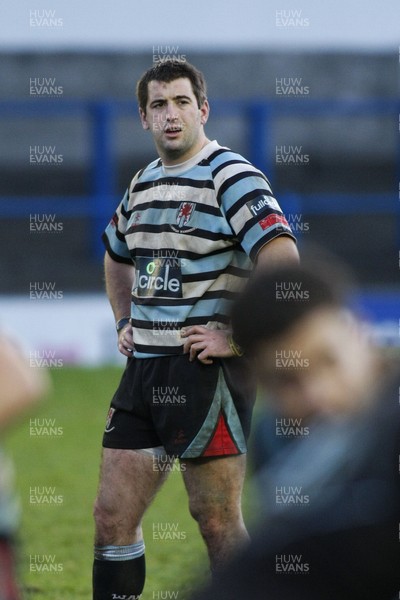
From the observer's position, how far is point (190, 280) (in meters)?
4.17

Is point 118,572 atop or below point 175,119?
below

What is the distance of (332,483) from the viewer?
2.23 m

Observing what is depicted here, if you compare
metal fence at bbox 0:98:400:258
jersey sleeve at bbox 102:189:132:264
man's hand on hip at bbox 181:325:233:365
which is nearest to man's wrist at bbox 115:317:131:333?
jersey sleeve at bbox 102:189:132:264

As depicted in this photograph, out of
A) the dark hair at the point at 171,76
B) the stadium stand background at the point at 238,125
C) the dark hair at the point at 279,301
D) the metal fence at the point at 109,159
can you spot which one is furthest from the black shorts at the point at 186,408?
the stadium stand background at the point at 238,125

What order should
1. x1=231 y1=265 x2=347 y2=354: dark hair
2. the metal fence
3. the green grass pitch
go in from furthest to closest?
1. the metal fence
2. the green grass pitch
3. x1=231 y1=265 x2=347 y2=354: dark hair

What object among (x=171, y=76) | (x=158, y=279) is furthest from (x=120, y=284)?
(x=171, y=76)

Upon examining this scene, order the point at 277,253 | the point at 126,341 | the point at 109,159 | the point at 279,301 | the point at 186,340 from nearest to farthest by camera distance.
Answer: the point at 279,301, the point at 277,253, the point at 186,340, the point at 126,341, the point at 109,159

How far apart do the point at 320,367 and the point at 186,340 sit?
1860mm

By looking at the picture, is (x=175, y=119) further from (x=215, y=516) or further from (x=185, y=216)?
(x=215, y=516)

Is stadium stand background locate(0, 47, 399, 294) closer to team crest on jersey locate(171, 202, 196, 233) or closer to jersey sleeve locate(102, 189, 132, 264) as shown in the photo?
jersey sleeve locate(102, 189, 132, 264)

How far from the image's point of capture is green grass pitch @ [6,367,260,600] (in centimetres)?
548

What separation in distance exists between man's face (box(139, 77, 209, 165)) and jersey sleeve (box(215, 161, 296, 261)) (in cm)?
17

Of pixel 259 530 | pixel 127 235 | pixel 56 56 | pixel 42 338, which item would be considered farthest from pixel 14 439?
pixel 56 56

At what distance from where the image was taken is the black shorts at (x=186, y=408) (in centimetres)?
416
